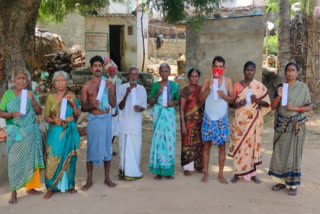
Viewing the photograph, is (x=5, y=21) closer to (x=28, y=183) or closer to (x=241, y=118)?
(x=28, y=183)

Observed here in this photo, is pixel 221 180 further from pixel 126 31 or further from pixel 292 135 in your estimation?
pixel 126 31

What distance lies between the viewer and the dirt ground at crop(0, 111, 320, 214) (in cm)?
355

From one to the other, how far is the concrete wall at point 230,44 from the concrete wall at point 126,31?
423cm

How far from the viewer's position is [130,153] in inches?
173

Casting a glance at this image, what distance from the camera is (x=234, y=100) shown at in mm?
4309

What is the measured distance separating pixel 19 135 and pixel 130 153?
151 centimetres

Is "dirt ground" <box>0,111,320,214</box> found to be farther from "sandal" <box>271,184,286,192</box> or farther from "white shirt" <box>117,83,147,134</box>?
"white shirt" <box>117,83,147,134</box>

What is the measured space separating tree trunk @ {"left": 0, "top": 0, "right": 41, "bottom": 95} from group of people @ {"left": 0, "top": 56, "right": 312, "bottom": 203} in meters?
1.55

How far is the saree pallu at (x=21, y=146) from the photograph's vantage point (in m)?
3.69

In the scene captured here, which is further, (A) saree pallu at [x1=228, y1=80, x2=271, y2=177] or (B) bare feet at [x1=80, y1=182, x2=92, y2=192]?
(A) saree pallu at [x1=228, y1=80, x2=271, y2=177]

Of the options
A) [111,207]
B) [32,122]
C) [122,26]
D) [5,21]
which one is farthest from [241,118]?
[122,26]

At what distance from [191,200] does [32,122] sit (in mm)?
2239

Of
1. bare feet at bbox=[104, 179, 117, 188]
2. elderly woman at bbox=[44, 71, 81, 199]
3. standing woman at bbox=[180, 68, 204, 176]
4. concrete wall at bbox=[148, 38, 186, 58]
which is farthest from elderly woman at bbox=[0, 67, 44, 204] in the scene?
concrete wall at bbox=[148, 38, 186, 58]

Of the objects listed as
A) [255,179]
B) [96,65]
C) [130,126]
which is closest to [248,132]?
[255,179]
